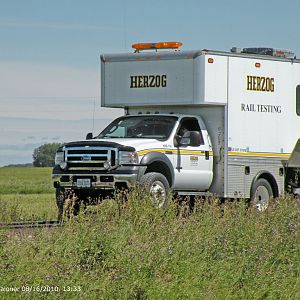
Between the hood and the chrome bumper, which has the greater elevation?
the hood

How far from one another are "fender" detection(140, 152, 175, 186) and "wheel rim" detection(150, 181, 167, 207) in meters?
0.42

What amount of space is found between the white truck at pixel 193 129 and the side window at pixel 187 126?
0.02 m

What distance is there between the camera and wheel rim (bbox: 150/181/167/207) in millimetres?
17831

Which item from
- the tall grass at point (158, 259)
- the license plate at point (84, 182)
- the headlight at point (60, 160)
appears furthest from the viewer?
the headlight at point (60, 160)

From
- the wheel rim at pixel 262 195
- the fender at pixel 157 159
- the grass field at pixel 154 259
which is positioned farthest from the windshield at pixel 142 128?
the grass field at pixel 154 259

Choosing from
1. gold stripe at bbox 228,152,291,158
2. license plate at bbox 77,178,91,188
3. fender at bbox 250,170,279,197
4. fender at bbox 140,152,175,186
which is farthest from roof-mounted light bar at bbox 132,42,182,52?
license plate at bbox 77,178,91,188

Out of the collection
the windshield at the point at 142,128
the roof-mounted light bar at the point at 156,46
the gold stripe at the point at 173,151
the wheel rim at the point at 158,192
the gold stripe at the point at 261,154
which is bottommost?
the wheel rim at the point at 158,192

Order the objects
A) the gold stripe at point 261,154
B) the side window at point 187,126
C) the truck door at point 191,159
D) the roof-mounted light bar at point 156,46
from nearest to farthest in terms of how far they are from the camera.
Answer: the truck door at point 191,159 → the side window at point 187,126 → the roof-mounted light bar at point 156,46 → the gold stripe at point 261,154

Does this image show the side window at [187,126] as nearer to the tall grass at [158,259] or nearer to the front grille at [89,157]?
the front grille at [89,157]

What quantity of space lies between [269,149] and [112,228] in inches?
378

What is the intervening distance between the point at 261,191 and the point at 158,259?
10.5 m

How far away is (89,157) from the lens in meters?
19.6

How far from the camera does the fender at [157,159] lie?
19453 millimetres

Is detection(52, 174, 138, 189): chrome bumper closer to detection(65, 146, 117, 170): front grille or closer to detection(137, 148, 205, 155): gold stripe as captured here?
detection(65, 146, 117, 170): front grille
